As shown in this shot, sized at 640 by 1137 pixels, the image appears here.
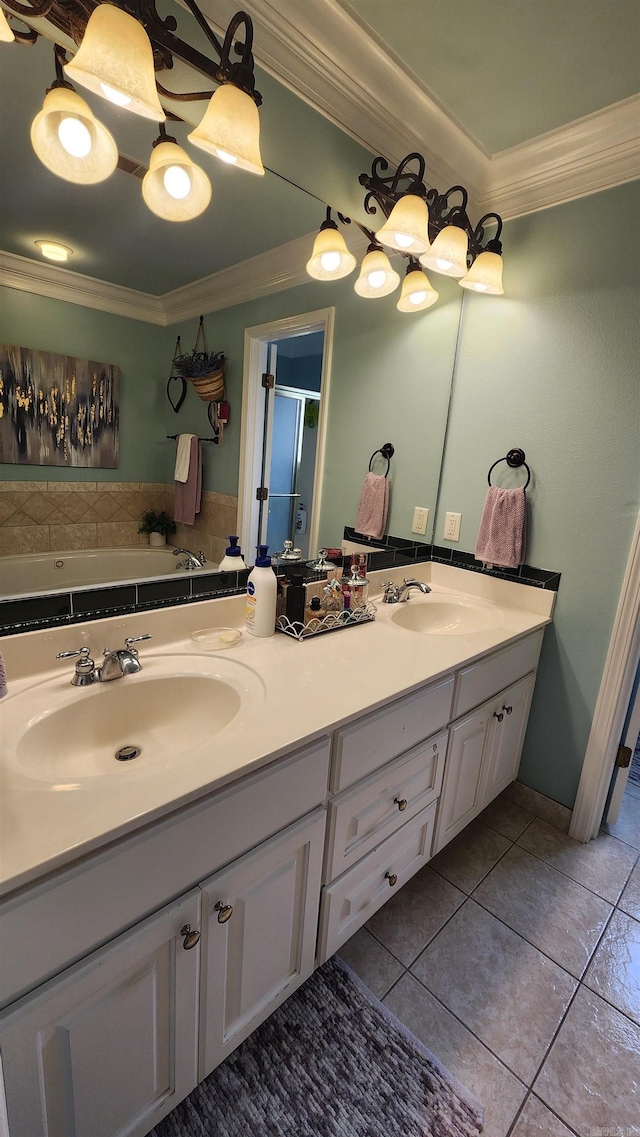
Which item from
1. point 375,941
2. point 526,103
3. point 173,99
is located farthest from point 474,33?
point 375,941

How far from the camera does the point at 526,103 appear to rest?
1338mm

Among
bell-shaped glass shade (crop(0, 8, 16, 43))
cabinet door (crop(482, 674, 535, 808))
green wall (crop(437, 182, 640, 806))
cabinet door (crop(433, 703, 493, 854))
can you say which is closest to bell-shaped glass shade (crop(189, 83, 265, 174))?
bell-shaped glass shade (crop(0, 8, 16, 43))

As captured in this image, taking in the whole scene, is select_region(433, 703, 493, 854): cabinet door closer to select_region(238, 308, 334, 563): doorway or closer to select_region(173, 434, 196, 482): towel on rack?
select_region(238, 308, 334, 563): doorway

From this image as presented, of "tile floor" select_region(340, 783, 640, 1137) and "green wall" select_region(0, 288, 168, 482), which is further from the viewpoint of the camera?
"tile floor" select_region(340, 783, 640, 1137)

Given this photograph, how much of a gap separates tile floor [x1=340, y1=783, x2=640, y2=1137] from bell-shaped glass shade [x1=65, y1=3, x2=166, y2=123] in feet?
6.65

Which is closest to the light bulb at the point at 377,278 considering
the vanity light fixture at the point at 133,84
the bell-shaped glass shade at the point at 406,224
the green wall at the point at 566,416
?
the bell-shaped glass shade at the point at 406,224

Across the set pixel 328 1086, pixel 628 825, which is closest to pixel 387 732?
pixel 328 1086

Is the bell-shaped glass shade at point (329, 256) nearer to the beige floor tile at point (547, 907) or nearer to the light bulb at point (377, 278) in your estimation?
the light bulb at point (377, 278)

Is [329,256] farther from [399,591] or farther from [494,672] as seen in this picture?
[494,672]

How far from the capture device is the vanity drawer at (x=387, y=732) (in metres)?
1.00

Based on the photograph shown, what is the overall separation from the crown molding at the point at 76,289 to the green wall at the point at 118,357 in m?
0.01

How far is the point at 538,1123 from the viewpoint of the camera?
3.25ft

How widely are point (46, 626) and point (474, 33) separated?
1.74 metres

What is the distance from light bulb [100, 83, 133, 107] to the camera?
0.81 m
